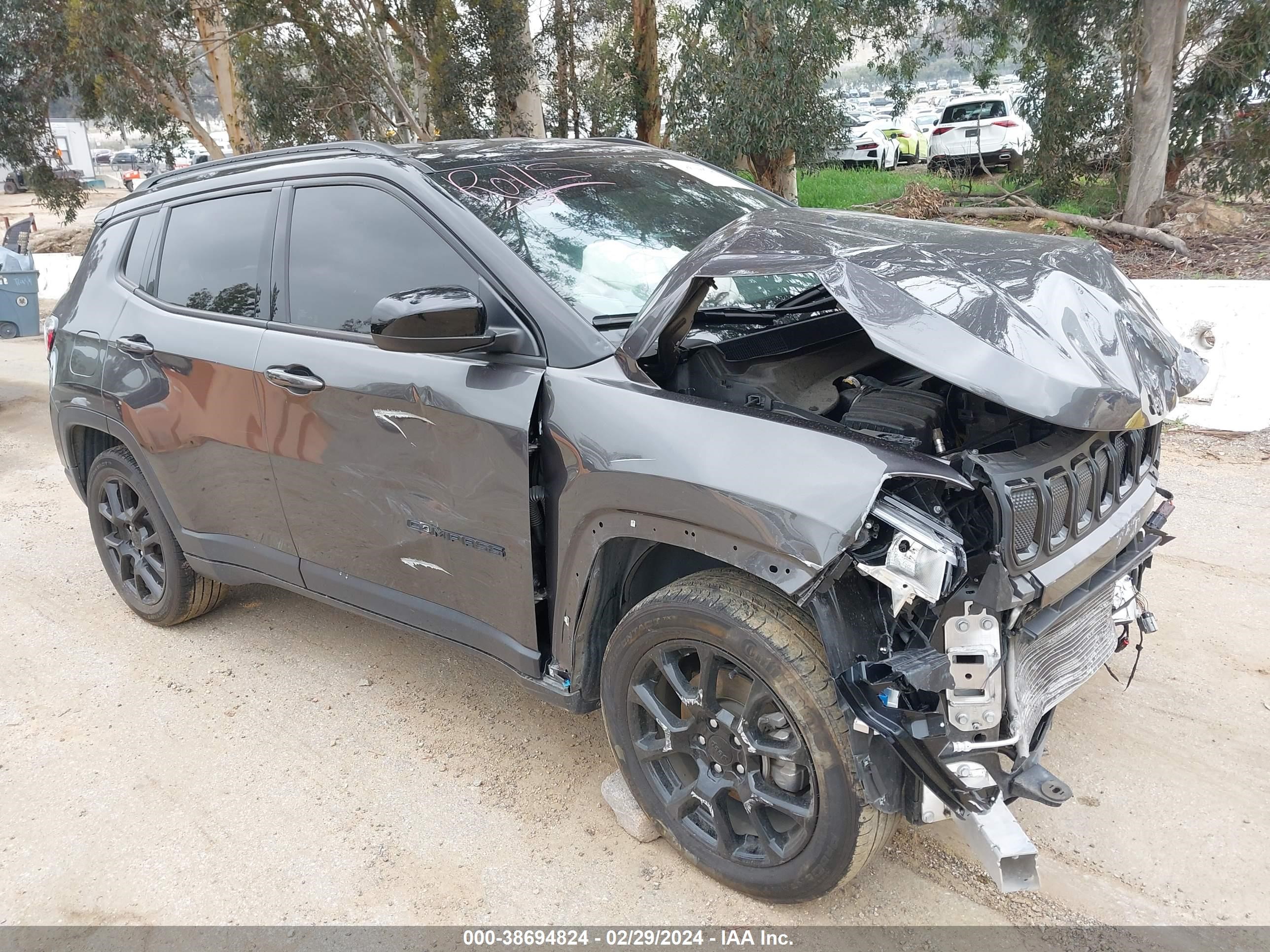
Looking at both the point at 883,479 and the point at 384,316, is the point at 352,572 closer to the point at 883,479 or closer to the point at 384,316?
the point at 384,316

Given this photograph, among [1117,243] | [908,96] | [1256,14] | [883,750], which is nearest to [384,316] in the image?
[883,750]

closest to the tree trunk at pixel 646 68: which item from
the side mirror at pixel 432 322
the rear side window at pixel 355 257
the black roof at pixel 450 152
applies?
the black roof at pixel 450 152

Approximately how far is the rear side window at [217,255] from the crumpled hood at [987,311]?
5.76 feet

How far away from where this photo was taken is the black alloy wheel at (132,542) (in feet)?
14.9

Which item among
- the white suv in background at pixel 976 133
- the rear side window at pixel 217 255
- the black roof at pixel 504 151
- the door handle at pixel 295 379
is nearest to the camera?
the door handle at pixel 295 379

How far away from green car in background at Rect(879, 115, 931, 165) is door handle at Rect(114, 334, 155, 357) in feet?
81.5

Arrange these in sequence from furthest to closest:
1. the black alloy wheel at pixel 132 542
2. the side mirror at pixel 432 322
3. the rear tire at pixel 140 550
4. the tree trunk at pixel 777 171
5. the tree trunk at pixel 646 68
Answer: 1. the tree trunk at pixel 646 68
2. the tree trunk at pixel 777 171
3. the black alloy wheel at pixel 132 542
4. the rear tire at pixel 140 550
5. the side mirror at pixel 432 322

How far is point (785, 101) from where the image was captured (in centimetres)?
1276

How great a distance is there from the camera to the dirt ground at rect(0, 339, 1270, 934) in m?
2.74

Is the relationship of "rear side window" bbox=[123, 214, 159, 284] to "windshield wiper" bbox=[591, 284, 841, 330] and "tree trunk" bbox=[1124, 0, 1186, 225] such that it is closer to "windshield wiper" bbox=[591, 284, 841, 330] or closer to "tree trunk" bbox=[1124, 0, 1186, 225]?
"windshield wiper" bbox=[591, 284, 841, 330]

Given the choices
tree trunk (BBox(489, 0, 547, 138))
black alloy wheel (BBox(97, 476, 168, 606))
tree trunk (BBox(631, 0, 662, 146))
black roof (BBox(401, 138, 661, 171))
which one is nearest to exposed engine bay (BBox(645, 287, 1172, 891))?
black roof (BBox(401, 138, 661, 171))

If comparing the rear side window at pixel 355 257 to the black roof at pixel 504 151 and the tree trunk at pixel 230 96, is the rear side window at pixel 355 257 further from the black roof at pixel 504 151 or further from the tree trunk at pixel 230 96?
the tree trunk at pixel 230 96

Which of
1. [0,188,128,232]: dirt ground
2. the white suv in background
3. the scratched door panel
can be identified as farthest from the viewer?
[0,188,128,232]: dirt ground

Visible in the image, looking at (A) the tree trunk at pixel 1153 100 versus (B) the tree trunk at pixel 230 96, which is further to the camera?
(B) the tree trunk at pixel 230 96
